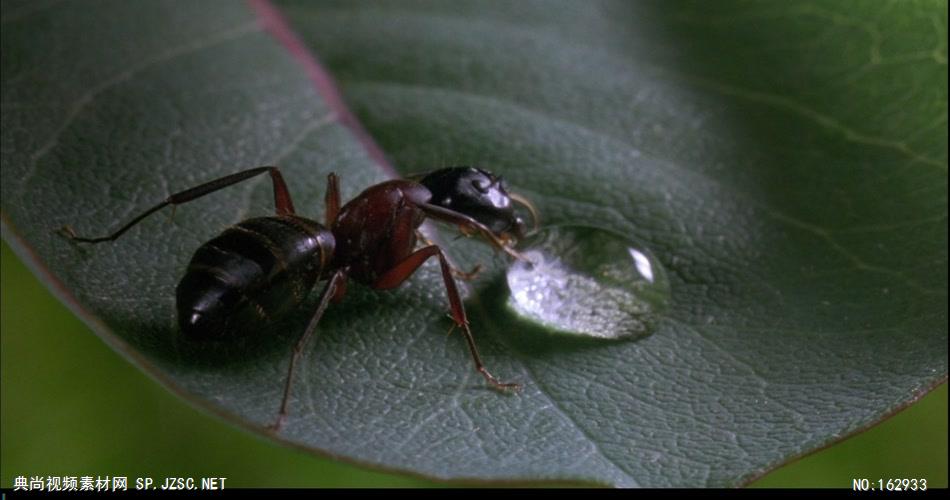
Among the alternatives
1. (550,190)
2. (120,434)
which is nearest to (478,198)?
(550,190)

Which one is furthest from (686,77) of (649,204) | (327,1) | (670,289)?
(327,1)

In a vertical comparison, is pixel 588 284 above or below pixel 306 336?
above

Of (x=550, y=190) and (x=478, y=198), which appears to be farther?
(x=550, y=190)

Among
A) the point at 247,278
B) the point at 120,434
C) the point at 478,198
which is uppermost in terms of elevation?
the point at 478,198

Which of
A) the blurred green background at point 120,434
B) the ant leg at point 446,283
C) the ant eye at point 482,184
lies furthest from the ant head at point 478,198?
the blurred green background at point 120,434

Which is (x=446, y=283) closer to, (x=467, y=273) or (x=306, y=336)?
(x=467, y=273)

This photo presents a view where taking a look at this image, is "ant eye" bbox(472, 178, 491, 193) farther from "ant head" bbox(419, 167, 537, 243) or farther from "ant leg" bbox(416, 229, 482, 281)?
"ant leg" bbox(416, 229, 482, 281)

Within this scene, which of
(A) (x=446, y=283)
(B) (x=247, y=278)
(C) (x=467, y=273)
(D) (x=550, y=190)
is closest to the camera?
Result: (B) (x=247, y=278)

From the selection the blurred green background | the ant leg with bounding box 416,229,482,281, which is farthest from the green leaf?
the blurred green background
